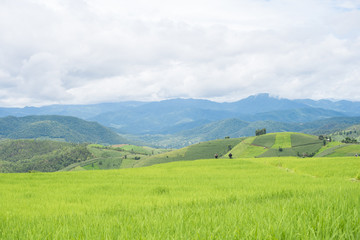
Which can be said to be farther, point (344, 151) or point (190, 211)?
point (344, 151)

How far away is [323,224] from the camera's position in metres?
3.20

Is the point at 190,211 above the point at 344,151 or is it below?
above

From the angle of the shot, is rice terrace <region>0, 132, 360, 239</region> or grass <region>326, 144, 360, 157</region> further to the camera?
grass <region>326, 144, 360, 157</region>

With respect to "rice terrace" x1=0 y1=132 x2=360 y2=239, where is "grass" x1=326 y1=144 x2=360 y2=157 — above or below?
below

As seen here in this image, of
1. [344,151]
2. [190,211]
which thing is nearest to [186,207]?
[190,211]

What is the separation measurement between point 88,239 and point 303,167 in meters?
26.6

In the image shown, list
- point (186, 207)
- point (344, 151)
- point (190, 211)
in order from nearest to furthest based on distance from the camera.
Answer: point (190, 211) → point (186, 207) → point (344, 151)

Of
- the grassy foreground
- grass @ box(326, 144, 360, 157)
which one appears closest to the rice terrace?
the grassy foreground

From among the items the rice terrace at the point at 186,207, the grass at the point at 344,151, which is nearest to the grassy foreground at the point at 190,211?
the rice terrace at the point at 186,207

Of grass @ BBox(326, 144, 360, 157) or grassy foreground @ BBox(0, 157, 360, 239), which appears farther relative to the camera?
grass @ BBox(326, 144, 360, 157)

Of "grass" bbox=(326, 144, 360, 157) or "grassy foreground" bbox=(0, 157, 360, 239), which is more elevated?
"grassy foreground" bbox=(0, 157, 360, 239)

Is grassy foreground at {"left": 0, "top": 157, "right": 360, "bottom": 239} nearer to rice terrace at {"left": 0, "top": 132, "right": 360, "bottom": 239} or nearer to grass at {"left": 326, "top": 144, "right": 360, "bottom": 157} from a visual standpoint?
rice terrace at {"left": 0, "top": 132, "right": 360, "bottom": 239}

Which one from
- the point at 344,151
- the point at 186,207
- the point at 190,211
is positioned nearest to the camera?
the point at 190,211

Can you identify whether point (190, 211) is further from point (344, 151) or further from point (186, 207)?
point (344, 151)
